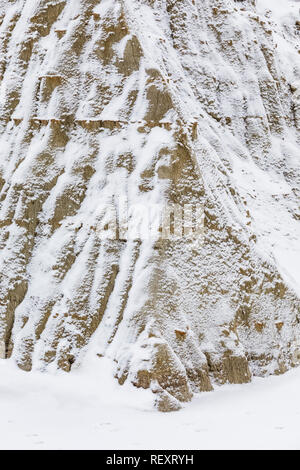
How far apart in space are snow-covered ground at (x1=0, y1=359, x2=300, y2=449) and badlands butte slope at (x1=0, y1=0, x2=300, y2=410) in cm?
40

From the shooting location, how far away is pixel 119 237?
13.3 meters

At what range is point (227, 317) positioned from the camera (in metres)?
12.9

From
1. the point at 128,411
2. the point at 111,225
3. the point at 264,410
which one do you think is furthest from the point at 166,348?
the point at 111,225

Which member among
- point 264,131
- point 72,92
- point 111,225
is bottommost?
point 264,131

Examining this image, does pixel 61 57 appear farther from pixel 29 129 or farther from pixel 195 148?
pixel 195 148

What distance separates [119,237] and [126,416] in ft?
15.2

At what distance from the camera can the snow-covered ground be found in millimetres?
9203

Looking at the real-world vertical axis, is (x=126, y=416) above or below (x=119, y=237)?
below

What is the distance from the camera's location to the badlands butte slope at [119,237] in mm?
12102

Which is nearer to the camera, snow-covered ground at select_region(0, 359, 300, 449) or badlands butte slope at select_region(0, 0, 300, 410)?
snow-covered ground at select_region(0, 359, 300, 449)

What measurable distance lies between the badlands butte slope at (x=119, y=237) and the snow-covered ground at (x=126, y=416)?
40 centimetres

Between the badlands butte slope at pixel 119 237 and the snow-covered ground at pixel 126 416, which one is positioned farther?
the badlands butte slope at pixel 119 237

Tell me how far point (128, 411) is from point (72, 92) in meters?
9.12

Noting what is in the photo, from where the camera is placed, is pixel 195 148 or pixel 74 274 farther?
pixel 195 148
